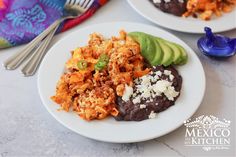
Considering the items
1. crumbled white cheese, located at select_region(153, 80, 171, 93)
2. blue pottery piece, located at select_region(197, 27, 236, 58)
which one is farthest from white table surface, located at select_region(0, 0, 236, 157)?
crumbled white cheese, located at select_region(153, 80, 171, 93)

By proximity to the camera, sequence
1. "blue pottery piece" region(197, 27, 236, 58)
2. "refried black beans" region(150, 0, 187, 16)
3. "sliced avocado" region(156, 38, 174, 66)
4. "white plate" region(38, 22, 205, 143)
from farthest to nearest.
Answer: "refried black beans" region(150, 0, 187, 16)
"blue pottery piece" region(197, 27, 236, 58)
"sliced avocado" region(156, 38, 174, 66)
"white plate" region(38, 22, 205, 143)

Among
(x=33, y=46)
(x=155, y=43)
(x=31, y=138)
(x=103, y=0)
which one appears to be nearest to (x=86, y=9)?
(x=103, y=0)

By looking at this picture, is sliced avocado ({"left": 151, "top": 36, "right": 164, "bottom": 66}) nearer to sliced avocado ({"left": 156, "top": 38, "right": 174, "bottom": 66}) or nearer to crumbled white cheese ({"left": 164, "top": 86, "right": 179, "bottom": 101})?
sliced avocado ({"left": 156, "top": 38, "right": 174, "bottom": 66})

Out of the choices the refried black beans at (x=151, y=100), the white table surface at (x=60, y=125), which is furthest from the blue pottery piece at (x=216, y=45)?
the refried black beans at (x=151, y=100)

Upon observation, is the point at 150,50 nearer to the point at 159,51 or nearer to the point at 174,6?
the point at 159,51

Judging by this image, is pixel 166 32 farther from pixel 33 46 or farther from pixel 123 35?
pixel 33 46

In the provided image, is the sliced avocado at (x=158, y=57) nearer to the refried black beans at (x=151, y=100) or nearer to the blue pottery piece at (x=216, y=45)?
the refried black beans at (x=151, y=100)
